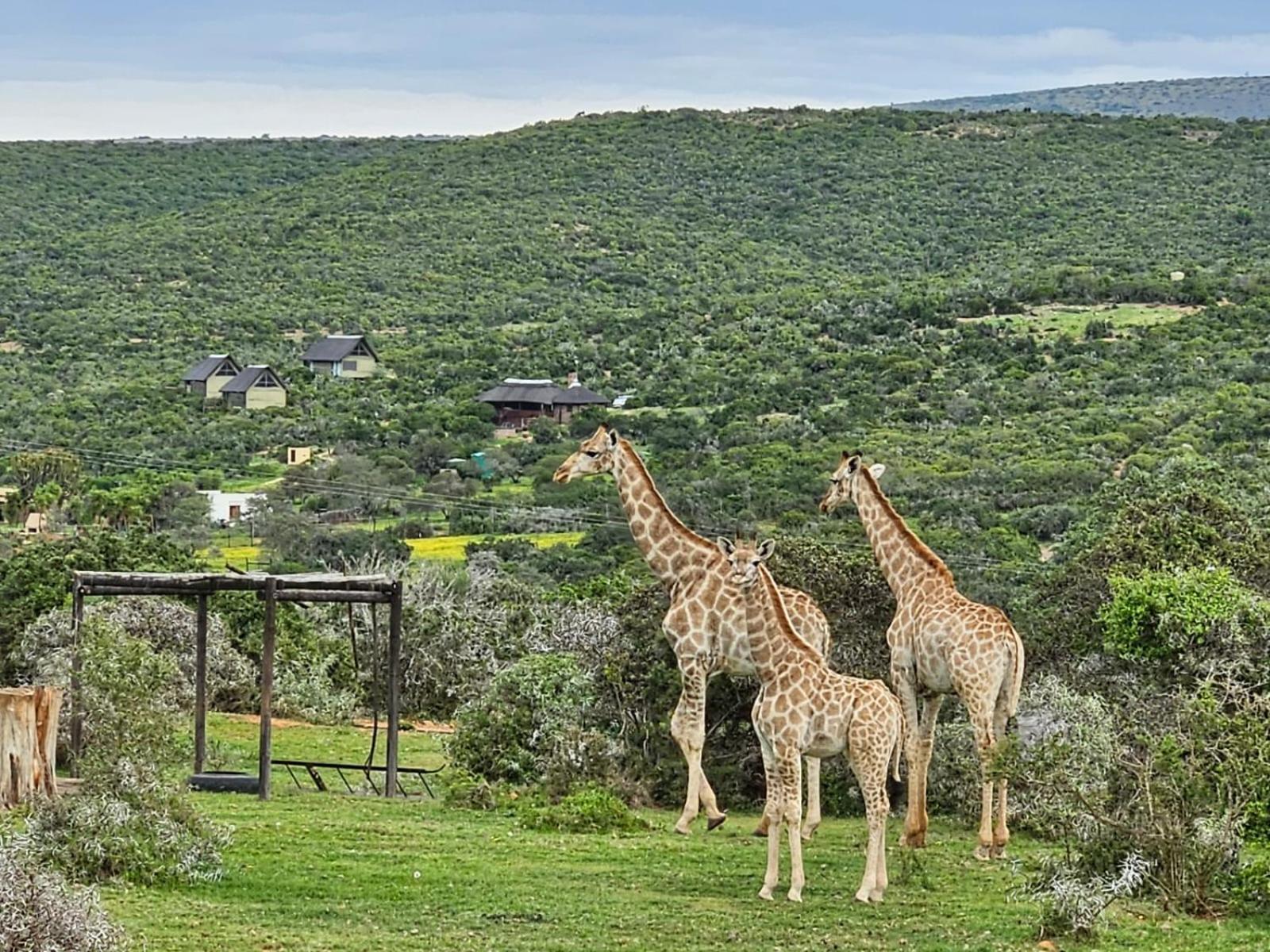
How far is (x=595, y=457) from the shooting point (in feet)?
62.5

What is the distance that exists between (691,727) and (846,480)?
8.41ft

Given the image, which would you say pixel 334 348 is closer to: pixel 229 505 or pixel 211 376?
pixel 211 376

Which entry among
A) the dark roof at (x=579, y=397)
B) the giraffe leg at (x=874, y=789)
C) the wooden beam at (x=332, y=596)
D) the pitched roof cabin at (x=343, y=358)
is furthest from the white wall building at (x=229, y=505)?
the giraffe leg at (x=874, y=789)

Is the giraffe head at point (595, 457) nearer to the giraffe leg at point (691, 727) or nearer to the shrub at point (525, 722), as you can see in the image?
the giraffe leg at point (691, 727)

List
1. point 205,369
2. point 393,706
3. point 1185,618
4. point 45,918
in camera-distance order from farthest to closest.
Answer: point 205,369, point 393,706, point 1185,618, point 45,918

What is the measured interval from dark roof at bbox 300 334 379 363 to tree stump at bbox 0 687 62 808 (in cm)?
6209

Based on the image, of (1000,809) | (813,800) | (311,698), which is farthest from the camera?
(311,698)

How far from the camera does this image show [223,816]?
17.9 metres

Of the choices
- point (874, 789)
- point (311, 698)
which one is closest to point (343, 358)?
point (311, 698)

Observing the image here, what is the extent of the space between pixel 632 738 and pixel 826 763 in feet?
6.81

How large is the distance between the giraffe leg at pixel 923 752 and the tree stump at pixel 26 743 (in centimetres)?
696

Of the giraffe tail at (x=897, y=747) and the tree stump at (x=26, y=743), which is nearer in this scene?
the giraffe tail at (x=897, y=747)

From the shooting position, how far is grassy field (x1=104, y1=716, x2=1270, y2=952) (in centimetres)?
1320

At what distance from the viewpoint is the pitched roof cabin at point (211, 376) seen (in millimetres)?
73625
